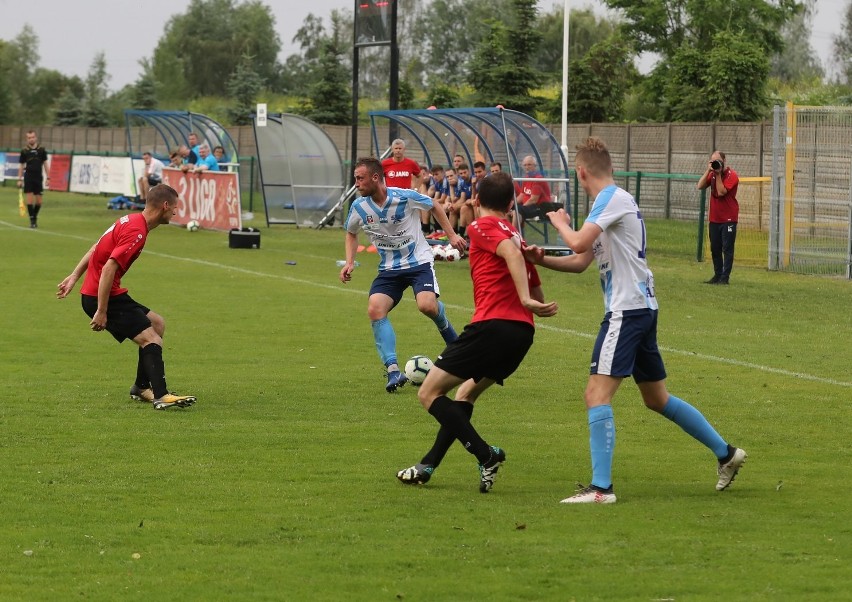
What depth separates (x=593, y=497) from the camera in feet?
23.0

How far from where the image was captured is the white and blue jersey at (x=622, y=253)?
7074 mm

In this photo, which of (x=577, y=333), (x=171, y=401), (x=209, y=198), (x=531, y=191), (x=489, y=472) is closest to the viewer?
(x=489, y=472)

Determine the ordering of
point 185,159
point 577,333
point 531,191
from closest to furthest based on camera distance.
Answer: point 577,333 → point 531,191 → point 185,159

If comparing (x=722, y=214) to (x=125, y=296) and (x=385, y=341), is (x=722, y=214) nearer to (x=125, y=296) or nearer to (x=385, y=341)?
(x=385, y=341)

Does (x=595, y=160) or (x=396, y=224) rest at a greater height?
(x=595, y=160)

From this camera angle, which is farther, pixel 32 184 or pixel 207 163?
pixel 207 163

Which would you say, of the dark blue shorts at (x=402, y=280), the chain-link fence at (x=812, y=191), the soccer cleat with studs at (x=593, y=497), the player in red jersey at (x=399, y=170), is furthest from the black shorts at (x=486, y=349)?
the chain-link fence at (x=812, y=191)

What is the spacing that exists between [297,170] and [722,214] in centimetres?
1570

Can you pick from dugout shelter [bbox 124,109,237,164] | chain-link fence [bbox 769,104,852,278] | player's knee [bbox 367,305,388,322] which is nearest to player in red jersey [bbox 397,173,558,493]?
player's knee [bbox 367,305,388,322]

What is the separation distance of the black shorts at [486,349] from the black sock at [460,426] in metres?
0.18

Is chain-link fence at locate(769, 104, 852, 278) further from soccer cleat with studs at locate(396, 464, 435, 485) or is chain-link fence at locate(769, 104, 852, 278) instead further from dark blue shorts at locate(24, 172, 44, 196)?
dark blue shorts at locate(24, 172, 44, 196)

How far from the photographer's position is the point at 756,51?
4112 centimetres

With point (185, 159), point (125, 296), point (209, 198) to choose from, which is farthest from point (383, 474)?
point (185, 159)

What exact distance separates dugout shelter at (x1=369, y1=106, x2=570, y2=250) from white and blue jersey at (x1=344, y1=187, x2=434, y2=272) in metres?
12.5
